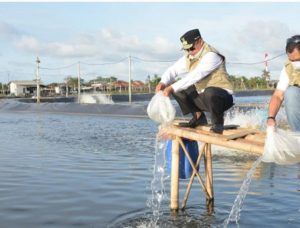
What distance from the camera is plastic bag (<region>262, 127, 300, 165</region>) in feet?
14.1

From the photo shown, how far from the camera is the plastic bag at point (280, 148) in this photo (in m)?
4.30

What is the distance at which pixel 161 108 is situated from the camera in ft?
19.7

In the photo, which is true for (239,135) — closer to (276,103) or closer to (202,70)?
(276,103)

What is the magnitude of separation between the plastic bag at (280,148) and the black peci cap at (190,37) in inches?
74.6

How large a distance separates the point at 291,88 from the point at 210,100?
4.17 feet

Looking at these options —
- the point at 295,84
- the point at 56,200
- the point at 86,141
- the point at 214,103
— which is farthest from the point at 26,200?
the point at 86,141

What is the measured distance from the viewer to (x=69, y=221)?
20.3ft

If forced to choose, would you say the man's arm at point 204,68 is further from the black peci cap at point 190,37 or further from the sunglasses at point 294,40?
the sunglasses at point 294,40

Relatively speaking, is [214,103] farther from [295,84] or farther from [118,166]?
[118,166]

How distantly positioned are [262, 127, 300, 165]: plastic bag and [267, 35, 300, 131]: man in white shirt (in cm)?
33

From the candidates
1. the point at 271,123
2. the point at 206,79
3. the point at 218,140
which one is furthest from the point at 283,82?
the point at 206,79

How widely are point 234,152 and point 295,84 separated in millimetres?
7635

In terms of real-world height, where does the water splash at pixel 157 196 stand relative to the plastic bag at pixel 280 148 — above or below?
below

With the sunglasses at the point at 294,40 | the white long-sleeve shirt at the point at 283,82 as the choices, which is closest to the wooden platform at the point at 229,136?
the white long-sleeve shirt at the point at 283,82
